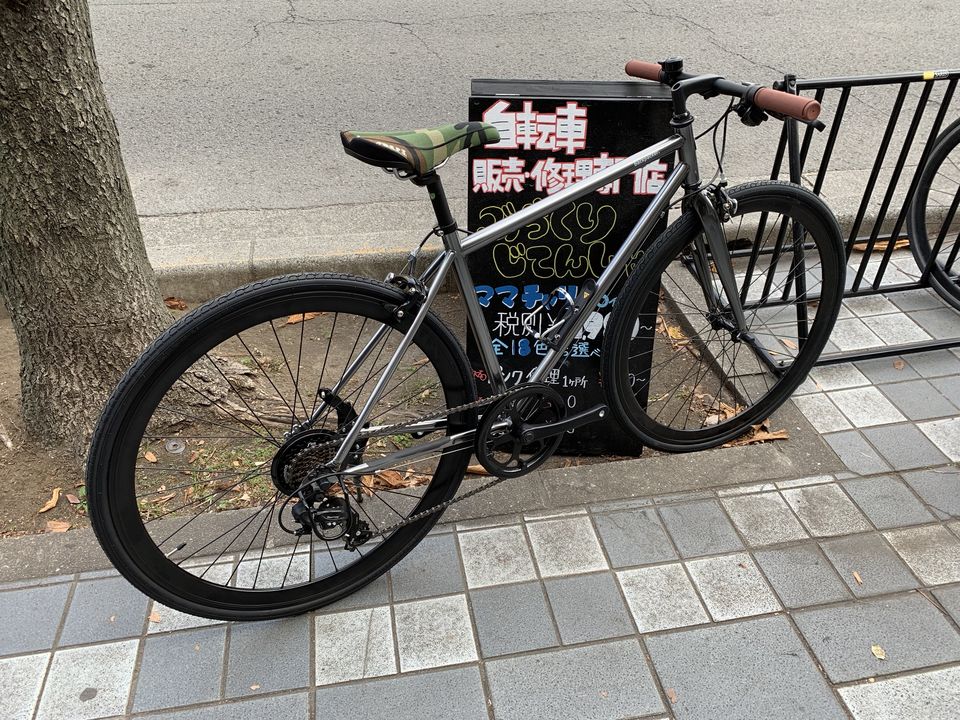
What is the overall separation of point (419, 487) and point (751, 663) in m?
1.33

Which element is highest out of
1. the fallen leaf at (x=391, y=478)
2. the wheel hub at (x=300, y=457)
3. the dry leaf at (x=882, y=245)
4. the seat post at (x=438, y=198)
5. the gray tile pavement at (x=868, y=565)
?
the seat post at (x=438, y=198)

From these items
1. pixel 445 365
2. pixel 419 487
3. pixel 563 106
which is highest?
pixel 563 106

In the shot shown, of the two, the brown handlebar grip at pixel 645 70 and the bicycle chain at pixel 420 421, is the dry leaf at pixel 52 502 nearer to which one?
the bicycle chain at pixel 420 421

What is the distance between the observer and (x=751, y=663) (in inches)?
92.7

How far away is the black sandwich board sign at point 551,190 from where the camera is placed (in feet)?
8.39

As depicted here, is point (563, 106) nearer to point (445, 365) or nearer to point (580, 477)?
point (445, 365)

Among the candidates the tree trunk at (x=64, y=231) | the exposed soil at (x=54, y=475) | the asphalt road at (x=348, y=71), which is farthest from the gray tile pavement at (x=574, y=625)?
the asphalt road at (x=348, y=71)

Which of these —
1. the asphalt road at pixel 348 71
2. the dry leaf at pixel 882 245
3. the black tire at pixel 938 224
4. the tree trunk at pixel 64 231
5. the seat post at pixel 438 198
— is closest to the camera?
the seat post at pixel 438 198

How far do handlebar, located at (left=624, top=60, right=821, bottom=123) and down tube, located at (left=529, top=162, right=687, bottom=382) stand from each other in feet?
0.89

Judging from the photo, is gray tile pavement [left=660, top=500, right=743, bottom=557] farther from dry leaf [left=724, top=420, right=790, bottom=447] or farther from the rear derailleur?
the rear derailleur

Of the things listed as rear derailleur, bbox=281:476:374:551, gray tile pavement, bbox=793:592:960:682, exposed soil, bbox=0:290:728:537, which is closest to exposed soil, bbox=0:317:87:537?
exposed soil, bbox=0:290:728:537

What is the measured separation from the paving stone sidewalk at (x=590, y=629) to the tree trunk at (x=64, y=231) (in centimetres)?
82

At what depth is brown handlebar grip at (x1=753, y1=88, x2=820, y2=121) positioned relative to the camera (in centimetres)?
226

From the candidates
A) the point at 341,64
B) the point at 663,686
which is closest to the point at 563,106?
the point at 663,686
